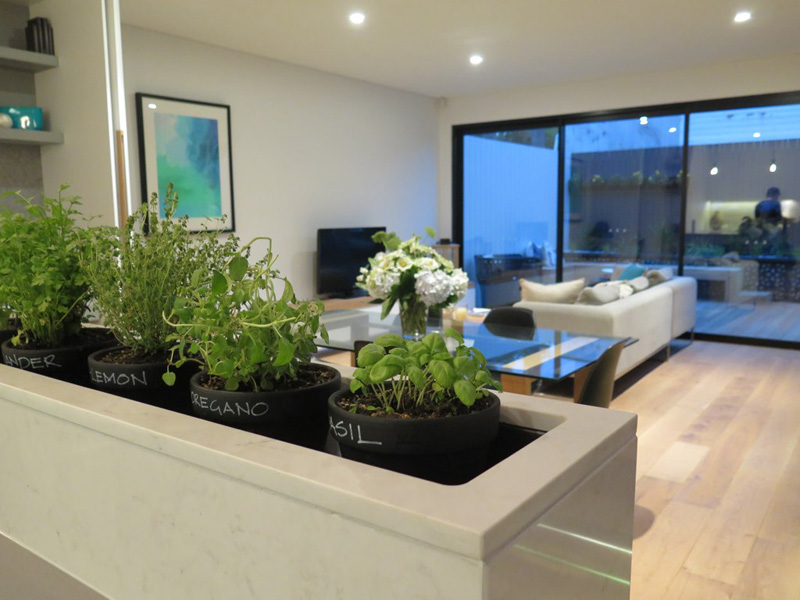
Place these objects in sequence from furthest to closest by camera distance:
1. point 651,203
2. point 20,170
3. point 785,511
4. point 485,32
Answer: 1. point 651,203
2. point 485,32
3. point 20,170
4. point 785,511

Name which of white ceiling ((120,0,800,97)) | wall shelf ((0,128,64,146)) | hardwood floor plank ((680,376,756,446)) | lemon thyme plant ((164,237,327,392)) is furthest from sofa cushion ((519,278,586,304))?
lemon thyme plant ((164,237,327,392))

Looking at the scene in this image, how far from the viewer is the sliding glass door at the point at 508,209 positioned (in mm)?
7680

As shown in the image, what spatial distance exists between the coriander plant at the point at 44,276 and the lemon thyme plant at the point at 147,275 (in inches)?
3.7

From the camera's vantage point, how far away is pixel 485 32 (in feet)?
16.9

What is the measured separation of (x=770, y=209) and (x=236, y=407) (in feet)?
22.0

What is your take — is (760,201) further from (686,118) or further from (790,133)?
(686,118)

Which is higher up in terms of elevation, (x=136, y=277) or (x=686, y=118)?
(x=686, y=118)

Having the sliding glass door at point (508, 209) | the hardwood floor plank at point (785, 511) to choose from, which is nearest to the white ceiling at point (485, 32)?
the sliding glass door at point (508, 209)

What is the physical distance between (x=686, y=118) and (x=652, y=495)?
4819 millimetres

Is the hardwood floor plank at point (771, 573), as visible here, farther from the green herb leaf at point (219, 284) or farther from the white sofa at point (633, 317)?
the green herb leaf at point (219, 284)

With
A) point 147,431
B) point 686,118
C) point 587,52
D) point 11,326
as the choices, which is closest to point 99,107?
point 11,326

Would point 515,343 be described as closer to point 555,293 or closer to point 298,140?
point 555,293

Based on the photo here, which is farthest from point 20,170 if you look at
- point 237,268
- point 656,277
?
point 656,277

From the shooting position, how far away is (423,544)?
20.7 inches
